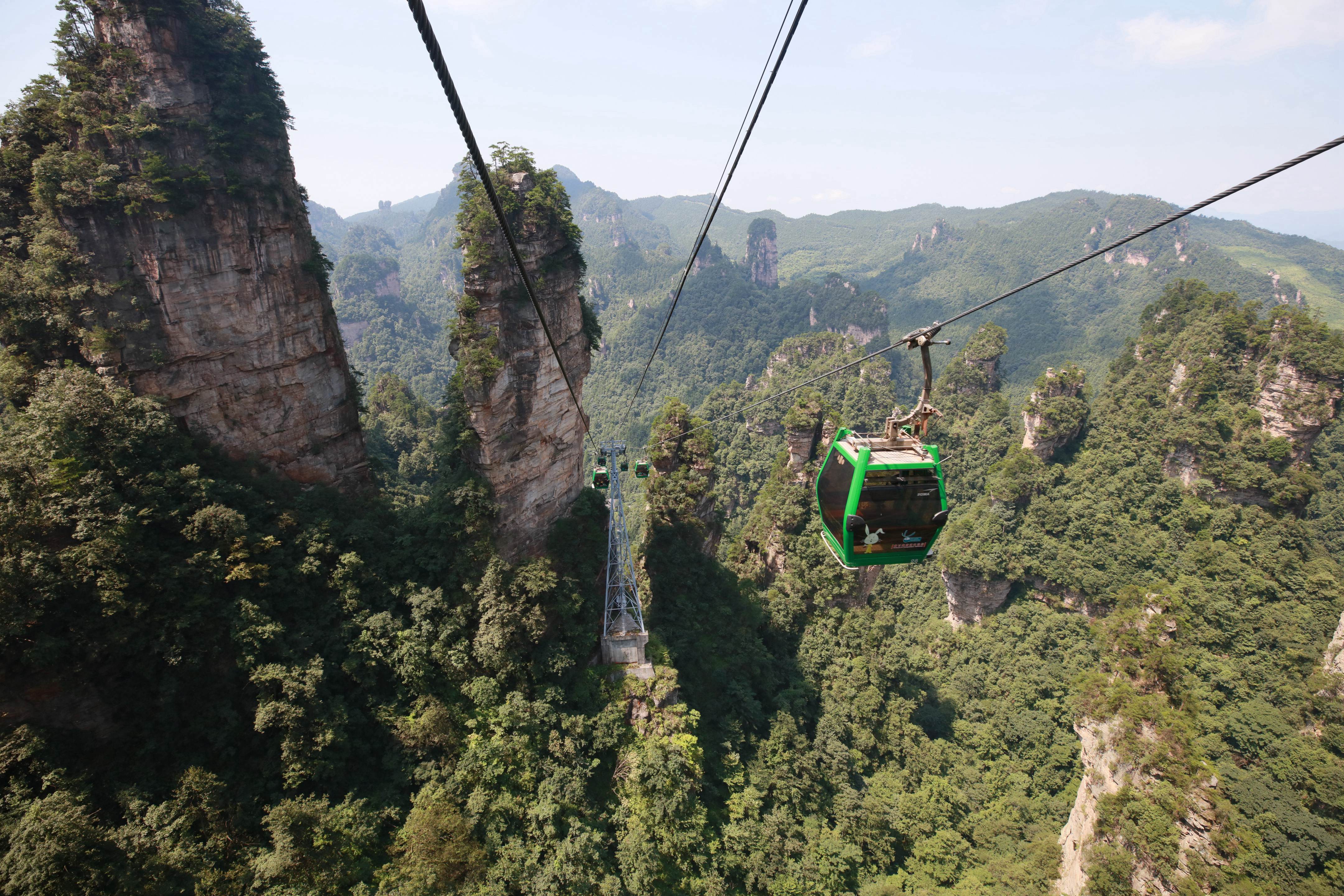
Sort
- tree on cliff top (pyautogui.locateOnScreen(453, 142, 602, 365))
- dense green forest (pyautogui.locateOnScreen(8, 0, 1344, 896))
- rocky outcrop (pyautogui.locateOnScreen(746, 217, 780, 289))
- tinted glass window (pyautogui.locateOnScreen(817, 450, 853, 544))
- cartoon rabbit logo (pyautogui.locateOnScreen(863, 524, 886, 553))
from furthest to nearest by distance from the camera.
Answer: rocky outcrop (pyautogui.locateOnScreen(746, 217, 780, 289)) < tree on cliff top (pyautogui.locateOnScreen(453, 142, 602, 365)) < dense green forest (pyautogui.locateOnScreen(8, 0, 1344, 896)) < tinted glass window (pyautogui.locateOnScreen(817, 450, 853, 544)) < cartoon rabbit logo (pyautogui.locateOnScreen(863, 524, 886, 553))

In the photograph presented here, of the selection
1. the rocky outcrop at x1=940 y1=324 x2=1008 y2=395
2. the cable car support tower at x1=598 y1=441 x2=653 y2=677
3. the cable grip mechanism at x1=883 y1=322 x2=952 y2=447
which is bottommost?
the cable car support tower at x1=598 y1=441 x2=653 y2=677

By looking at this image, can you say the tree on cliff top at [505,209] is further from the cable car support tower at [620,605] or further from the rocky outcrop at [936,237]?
the rocky outcrop at [936,237]

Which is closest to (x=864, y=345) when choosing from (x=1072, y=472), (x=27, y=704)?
(x=1072, y=472)

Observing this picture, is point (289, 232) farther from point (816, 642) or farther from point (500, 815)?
point (816, 642)

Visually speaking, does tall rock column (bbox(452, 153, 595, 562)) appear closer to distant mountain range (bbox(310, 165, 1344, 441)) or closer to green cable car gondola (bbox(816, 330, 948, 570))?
green cable car gondola (bbox(816, 330, 948, 570))

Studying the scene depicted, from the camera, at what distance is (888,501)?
9.23m

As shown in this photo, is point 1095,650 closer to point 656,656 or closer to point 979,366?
point 656,656

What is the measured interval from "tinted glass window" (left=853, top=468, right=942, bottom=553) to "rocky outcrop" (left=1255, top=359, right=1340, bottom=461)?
40244 millimetres

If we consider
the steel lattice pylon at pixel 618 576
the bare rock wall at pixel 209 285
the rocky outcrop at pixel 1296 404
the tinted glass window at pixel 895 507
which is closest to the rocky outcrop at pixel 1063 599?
the rocky outcrop at pixel 1296 404

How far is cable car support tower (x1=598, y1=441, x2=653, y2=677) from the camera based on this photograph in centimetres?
2455

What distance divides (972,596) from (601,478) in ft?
111

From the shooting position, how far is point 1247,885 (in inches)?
803

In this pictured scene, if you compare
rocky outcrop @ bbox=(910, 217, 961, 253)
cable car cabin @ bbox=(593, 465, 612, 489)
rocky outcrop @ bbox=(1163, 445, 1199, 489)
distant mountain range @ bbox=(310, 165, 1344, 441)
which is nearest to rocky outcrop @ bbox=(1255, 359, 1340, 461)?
rocky outcrop @ bbox=(1163, 445, 1199, 489)

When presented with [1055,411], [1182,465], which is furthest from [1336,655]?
[1055,411]
